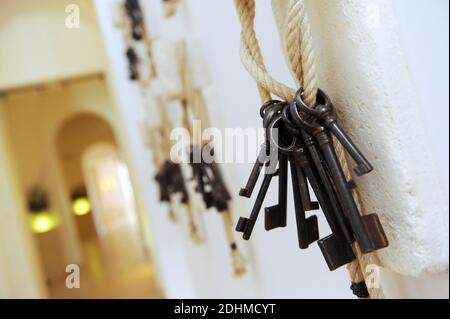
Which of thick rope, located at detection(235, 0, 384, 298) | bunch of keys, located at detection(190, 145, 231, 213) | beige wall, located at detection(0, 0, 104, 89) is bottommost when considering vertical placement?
bunch of keys, located at detection(190, 145, 231, 213)

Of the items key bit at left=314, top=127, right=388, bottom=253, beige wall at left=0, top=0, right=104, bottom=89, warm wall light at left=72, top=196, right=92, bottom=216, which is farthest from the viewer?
warm wall light at left=72, top=196, right=92, bottom=216

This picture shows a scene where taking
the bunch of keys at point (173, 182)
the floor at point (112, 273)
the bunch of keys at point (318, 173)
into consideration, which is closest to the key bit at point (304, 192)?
the bunch of keys at point (318, 173)

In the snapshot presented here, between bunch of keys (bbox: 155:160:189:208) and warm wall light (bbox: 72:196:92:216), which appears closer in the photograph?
warm wall light (bbox: 72:196:92:216)

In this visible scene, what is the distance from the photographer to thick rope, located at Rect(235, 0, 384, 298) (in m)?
0.19

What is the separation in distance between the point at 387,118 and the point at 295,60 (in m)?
0.07

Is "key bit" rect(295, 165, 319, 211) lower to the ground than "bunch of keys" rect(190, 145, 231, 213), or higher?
higher

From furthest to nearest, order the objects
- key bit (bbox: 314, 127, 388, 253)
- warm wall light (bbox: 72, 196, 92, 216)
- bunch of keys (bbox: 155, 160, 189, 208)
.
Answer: bunch of keys (bbox: 155, 160, 189, 208) < warm wall light (bbox: 72, 196, 92, 216) < key bit (bbox: 314, 127, 388, 253)

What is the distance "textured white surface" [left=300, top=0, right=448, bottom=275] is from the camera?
214 millimetres

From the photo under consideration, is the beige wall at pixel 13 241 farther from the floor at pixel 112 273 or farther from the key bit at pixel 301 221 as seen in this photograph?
the key bit at pixel 301 221

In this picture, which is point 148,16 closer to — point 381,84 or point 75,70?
point 75,70

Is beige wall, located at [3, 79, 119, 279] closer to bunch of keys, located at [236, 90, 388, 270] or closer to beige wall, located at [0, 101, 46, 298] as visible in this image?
beige wall, located at [0, 101, 46, 298]

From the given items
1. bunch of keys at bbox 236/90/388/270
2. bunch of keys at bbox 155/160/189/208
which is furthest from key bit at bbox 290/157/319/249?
bunch of keys at bbox 155/160/189/208

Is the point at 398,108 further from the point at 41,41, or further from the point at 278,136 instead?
the point at 41,41
